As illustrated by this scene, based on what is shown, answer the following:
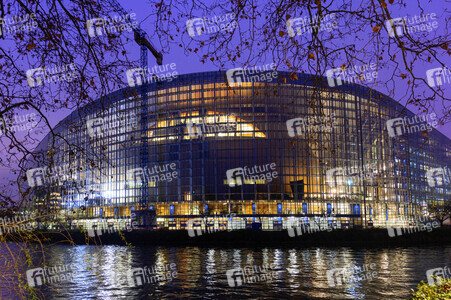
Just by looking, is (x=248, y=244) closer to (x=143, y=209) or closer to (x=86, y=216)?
(x=143, y=209)

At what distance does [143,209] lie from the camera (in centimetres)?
7900

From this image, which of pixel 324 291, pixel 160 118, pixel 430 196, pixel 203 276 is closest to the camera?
pixel 324 291

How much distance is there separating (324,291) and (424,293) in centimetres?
1315

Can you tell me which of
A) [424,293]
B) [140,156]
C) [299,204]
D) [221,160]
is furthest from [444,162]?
[424,293]
